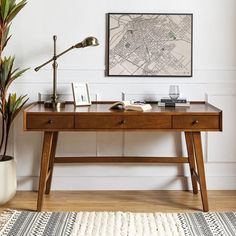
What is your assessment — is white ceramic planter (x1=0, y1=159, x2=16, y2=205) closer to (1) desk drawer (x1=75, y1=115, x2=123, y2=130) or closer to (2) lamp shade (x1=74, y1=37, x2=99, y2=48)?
(1) desk drawer (x1=75, y1=115, x2=123, y2=130)

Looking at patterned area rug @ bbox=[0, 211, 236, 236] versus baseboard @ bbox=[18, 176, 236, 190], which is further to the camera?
baseboard @ bbox=[18, 176, 236, 190]

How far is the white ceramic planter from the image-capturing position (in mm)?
3598

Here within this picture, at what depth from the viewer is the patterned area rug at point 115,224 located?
3098mm

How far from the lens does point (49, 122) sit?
3420mm

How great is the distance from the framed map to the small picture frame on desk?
0.27 meters

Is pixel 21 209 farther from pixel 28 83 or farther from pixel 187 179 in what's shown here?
pixel 187 179

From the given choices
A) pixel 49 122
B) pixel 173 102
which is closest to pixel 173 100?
pixel 173 102

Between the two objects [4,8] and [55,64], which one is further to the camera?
[55,64]

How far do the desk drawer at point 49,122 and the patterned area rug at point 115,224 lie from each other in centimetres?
56

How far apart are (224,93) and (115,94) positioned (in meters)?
0.83

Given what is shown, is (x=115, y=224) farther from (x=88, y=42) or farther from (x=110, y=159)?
(x=88, y=42)

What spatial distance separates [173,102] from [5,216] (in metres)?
1.39

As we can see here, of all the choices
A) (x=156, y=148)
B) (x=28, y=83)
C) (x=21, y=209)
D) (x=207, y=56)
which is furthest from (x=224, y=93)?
(x=21, y=209)

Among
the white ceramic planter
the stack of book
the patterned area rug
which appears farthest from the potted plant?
the stack of book
